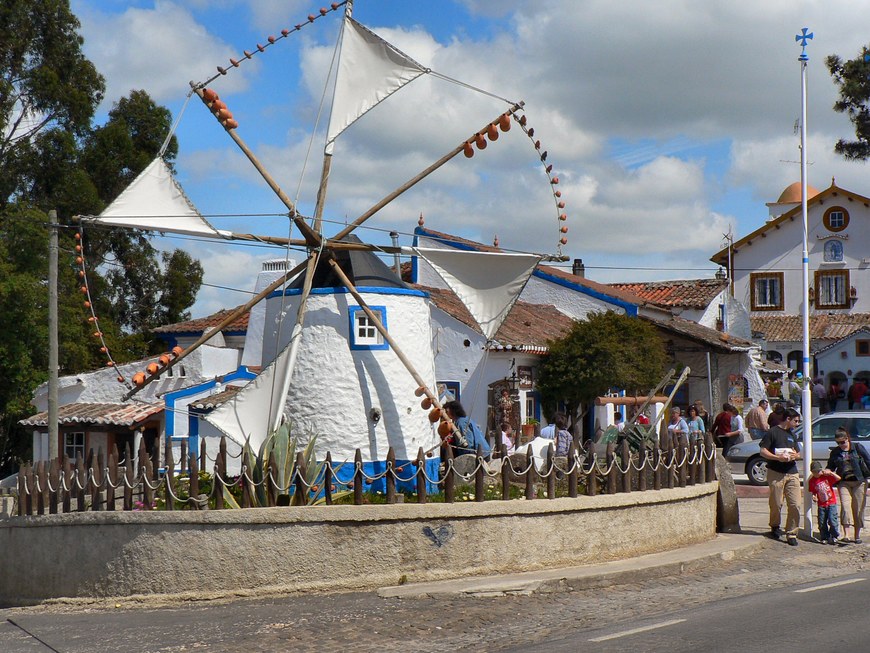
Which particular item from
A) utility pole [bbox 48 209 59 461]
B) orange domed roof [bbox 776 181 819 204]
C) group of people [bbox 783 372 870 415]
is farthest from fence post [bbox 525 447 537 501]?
orange domed roof [bbox 776 181 819 204]

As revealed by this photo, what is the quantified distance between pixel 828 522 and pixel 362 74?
9.45 metres

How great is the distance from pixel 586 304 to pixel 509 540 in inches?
919

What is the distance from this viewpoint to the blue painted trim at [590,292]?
3288 cm

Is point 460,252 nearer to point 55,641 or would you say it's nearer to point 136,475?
point 136,475

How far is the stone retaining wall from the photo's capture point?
418 inches

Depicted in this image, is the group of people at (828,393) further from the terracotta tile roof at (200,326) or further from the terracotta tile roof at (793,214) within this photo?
the terracotta tile roof at (200,326)

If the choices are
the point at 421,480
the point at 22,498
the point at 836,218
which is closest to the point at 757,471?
the point at 421,480

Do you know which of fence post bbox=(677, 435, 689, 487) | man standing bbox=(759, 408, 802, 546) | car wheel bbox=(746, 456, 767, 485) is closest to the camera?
fence post bbox=(677, 435, 689, 487)

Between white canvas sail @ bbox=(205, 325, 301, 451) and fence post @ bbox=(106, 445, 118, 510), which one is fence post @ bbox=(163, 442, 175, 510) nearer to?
fence post @ bbox=(106, 445, 118, 510)

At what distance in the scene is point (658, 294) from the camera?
42.8 metres

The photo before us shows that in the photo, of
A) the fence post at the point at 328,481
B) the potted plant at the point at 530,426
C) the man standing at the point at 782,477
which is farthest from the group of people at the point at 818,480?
the potted plant at the point at 530,426

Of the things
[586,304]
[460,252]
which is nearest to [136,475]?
[460,252]

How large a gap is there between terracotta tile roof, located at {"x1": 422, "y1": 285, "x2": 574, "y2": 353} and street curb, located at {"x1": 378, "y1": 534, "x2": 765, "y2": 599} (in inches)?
495

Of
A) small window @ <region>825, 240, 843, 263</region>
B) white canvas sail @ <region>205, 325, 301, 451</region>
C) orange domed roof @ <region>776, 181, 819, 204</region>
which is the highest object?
orange domed roof @ <region>776, 181, 819, 204</region>
